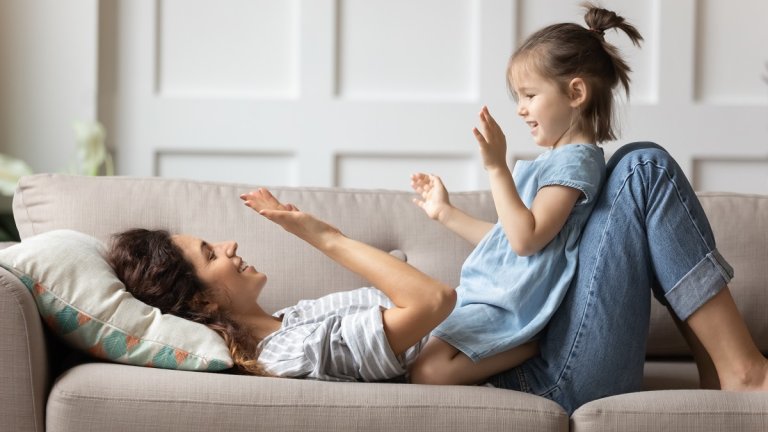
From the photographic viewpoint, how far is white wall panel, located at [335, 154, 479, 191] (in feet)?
9.22

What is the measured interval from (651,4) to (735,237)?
1065 millimetres

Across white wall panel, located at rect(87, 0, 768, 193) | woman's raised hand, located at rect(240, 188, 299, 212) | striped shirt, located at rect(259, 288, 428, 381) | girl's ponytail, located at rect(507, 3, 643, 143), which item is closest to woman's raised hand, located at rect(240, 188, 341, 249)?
woman's raised hand, located at rect(240, 188, 299, 212)

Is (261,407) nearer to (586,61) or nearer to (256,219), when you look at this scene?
(256,219)

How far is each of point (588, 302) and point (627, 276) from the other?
0.08 meters

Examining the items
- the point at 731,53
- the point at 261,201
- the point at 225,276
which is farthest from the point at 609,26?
the point at 731,53

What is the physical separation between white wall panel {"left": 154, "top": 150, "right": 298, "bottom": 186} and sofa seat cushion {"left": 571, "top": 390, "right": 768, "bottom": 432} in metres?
1.53

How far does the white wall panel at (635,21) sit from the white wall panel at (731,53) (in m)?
0.15

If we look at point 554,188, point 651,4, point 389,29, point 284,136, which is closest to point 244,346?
point 554,188

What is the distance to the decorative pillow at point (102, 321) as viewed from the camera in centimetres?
150

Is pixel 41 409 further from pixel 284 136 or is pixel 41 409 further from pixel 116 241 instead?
pixel 284 136

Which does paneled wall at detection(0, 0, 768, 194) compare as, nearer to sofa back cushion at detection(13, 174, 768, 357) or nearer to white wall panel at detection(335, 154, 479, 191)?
white wall panel at detection(335, 154, 479, 191)

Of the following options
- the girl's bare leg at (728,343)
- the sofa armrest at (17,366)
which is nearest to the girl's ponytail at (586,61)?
the girl's bare leg at (728,343)

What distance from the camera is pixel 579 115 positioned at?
173 centimetres

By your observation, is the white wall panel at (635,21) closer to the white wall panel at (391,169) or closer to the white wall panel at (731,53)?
the white wall panel at (731,53)
